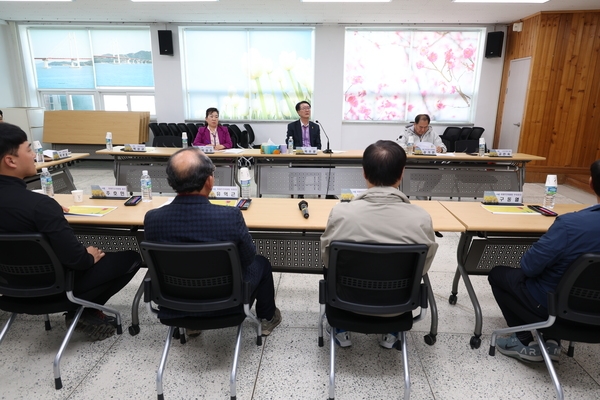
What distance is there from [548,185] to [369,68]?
511 cm

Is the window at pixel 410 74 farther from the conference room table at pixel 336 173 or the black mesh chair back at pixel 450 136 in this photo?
the conference room table at pixel 336 173

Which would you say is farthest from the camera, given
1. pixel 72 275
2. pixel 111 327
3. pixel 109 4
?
pixel 109 4

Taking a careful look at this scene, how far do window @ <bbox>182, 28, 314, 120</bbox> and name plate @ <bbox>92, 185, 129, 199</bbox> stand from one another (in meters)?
4.99

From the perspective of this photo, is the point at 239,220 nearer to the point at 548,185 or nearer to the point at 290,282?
the point at 290,282

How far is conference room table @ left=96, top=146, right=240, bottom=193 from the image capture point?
420 cm

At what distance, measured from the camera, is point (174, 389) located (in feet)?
5.34

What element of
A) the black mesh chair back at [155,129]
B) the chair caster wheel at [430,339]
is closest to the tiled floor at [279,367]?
the chair caster wheel at [430,339]

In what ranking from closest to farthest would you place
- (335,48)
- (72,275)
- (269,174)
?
(72,275) → (269,174) → (335,48)

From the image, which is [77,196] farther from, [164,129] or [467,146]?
[164,129]

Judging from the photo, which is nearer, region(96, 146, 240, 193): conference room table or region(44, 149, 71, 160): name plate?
region(44, 149, 71, 160): name plate

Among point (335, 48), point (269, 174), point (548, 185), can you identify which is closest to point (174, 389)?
point (548, 185)

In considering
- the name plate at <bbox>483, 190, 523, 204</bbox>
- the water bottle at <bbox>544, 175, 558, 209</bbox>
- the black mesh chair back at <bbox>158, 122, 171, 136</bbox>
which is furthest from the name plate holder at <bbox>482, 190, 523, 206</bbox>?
the black mesh chair back at <bbox>158, 122, 171, 136</bbox>

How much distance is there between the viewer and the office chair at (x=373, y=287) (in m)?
1.33

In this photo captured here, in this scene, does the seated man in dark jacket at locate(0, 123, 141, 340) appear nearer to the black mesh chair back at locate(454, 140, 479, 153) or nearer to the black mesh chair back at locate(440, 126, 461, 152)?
the black mesh chair back at locate(454, 140, 479, 153)
